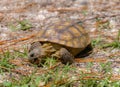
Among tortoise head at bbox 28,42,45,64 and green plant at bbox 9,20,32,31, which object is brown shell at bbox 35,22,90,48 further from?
green plant at bbox 9,20,32,31

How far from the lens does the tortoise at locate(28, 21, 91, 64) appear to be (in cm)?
425

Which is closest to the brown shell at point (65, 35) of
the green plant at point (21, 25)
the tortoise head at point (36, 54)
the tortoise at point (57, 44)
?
the tortoise at point (57, 44)

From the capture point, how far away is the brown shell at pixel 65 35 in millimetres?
4277

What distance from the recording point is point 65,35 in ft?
14.2

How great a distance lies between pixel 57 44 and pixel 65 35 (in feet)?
0.41

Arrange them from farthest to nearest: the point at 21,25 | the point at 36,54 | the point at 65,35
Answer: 1. the point at 21,25
2. the point at 65,35
3. the point at 36,54

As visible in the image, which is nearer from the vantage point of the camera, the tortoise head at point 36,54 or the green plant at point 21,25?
the tortoise head at point 36,54

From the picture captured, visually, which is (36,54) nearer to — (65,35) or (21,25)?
(65,35)

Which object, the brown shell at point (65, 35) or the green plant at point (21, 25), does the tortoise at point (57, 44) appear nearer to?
the brown shell at point (65, 35)

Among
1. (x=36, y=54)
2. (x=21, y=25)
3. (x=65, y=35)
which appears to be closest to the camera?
(x=36, y=54)

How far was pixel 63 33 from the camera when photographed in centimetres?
433

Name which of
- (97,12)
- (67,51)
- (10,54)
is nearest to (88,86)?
(67,51)

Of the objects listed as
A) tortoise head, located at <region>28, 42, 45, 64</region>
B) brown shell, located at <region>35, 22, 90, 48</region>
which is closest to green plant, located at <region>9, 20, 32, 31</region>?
brown shell, located at <region>35, 22, 90, 48</region>

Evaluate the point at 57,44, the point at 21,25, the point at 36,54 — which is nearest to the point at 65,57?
the point at 57,44
